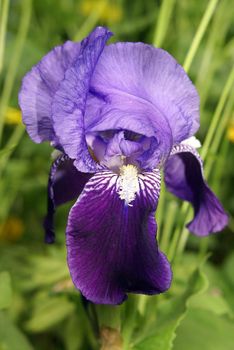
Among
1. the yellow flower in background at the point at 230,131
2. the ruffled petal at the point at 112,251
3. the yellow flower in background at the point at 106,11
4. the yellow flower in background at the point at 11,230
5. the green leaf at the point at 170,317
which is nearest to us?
the ruffled petal at the point at 112,251

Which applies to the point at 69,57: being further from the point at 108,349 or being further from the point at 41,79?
the point at 108,349

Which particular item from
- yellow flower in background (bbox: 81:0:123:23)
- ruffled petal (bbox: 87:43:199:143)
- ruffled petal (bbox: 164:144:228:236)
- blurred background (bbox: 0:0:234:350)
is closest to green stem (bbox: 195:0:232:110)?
blurred background (bbox: 0:0:234:350)

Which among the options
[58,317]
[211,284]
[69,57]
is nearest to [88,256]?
[69,57]

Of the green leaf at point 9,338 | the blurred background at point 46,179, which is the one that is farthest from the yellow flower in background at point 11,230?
the green leaf at point 9,338

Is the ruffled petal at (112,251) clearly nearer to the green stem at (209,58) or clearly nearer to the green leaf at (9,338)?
the green leaf at (9,338)

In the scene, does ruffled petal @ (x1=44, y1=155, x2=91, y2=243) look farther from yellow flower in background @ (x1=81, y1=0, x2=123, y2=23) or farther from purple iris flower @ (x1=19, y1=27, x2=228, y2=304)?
yellow flower in background @ (x1=81, y1=0, x2=123, y2=23)

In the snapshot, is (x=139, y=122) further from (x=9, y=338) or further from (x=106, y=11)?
(x=106, y=11)
